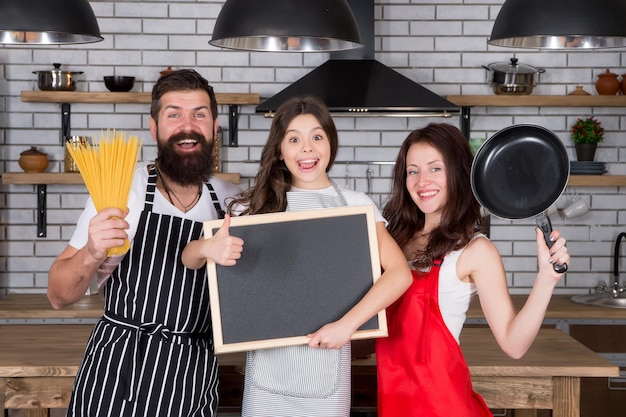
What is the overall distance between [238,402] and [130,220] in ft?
3.30

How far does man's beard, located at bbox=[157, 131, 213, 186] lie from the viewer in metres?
2.48

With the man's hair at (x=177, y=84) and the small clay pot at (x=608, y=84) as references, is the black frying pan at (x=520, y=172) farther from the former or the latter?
the small clay pot at (x=608, y=84)

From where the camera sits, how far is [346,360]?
2385 mm

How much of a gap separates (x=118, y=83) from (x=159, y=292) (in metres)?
2.89

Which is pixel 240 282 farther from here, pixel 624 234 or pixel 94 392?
pixel 624 234

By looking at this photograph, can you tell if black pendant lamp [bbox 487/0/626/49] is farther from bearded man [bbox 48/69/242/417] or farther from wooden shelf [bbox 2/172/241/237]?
wooden shelf [bbox 2/172/241/237]

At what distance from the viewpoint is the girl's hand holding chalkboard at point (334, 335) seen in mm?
2230

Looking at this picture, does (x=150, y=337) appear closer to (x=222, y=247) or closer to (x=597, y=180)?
(x=222, y=247)

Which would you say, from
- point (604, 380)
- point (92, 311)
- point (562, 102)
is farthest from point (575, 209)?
point (92, 311)

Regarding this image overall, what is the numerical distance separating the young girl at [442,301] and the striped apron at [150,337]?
559mm

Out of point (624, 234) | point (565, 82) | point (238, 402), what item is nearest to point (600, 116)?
point (565, 82)

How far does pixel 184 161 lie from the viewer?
248 centimetres

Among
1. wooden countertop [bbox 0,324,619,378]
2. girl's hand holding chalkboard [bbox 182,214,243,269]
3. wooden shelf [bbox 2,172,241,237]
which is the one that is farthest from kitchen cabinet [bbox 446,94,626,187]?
girl's hand holding chalkboard [bbox 182,214,243,269]

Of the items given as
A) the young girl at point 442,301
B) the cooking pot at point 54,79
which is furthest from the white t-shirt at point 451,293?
the cooking pot at point 54,79
